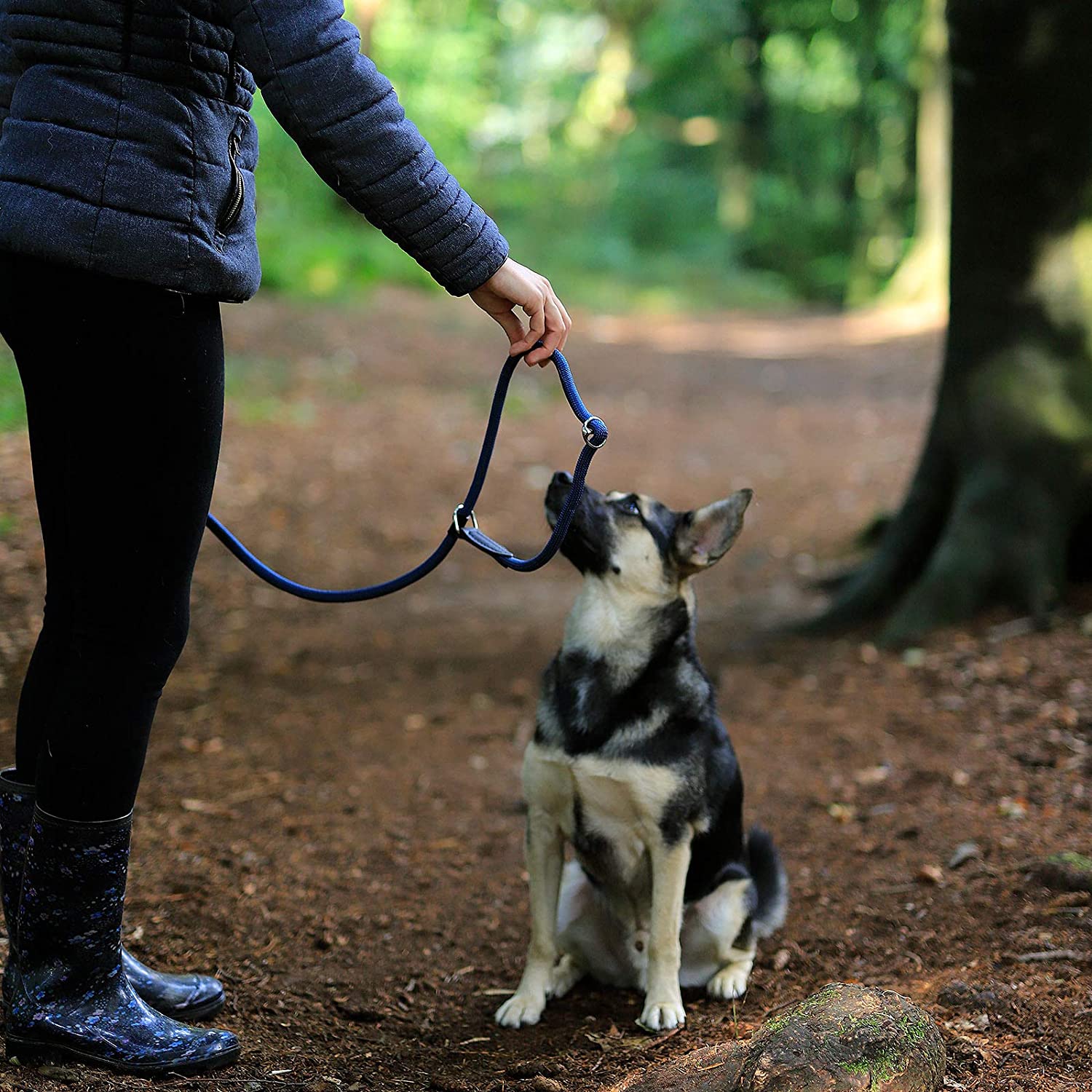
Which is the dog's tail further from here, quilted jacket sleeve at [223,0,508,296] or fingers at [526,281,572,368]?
quilted jacket sleeve at [223,0,508,296]

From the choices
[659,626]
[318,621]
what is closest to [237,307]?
[318,621]

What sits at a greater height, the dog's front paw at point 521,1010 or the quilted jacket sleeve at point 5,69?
the quilted jacket sleeve at point 5,69

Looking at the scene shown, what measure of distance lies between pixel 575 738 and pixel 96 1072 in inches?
56.2

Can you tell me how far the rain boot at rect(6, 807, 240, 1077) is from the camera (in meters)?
2.49

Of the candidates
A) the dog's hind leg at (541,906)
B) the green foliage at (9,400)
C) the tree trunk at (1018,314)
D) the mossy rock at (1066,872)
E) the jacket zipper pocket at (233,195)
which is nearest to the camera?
the jacket zipper pocket at (233,195)

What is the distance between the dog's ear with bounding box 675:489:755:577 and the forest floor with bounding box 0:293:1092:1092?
124 centimetres

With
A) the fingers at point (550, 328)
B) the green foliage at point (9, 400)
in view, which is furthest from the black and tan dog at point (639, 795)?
the green foliage at point (9, 400)

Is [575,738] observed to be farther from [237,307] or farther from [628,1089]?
[237,307]

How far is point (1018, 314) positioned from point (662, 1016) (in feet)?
14.2

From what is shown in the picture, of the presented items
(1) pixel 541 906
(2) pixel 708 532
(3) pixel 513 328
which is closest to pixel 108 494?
(3) pixel 513 328

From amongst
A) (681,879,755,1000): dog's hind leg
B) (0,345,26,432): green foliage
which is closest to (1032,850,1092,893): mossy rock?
(681,879,755,1000): dog's hind leg

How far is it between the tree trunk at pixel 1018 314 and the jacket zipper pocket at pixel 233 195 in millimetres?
4448

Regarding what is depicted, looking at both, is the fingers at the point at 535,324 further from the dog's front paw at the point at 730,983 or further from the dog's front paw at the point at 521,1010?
the dog's front paw at the point at 730,983

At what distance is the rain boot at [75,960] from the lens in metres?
2.49
